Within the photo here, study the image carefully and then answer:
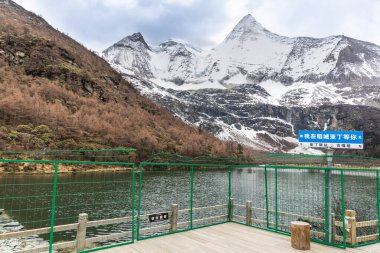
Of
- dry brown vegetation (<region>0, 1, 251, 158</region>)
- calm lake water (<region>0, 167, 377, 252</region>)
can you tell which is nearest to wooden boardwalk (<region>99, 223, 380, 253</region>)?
calm lake water (<region>0, 167, 377, 252</region>)

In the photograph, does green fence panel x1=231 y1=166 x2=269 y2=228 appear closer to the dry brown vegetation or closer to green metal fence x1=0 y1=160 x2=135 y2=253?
green metal fence x1=0 y1=160 x2=135 y2=253

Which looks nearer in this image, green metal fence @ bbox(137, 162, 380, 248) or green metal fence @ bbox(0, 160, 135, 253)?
green metal fence @ bbox(0, 160, 135, 253)

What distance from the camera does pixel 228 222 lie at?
11.7 m

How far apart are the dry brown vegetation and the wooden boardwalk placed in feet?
200

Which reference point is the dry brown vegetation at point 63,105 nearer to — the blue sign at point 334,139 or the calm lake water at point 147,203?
the calm lake water at point 147,203

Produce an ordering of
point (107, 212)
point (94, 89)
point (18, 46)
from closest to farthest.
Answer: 1. point (107, 212)
2. point (18, 46)
3. point (94, 89)

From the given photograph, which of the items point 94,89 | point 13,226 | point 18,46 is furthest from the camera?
point 94,89

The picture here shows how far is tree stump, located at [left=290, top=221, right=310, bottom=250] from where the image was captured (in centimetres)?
834

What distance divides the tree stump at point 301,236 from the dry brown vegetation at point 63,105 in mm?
63536

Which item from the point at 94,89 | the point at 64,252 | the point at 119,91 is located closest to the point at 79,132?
the point at 94,89

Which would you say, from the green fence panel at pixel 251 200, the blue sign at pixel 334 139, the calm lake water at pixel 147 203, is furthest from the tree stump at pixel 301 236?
the blue sign at pixel 334 139

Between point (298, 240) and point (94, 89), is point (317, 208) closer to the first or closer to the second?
point (298, 240)

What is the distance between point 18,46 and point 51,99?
1267 inches

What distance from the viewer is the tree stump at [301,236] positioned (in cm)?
834
